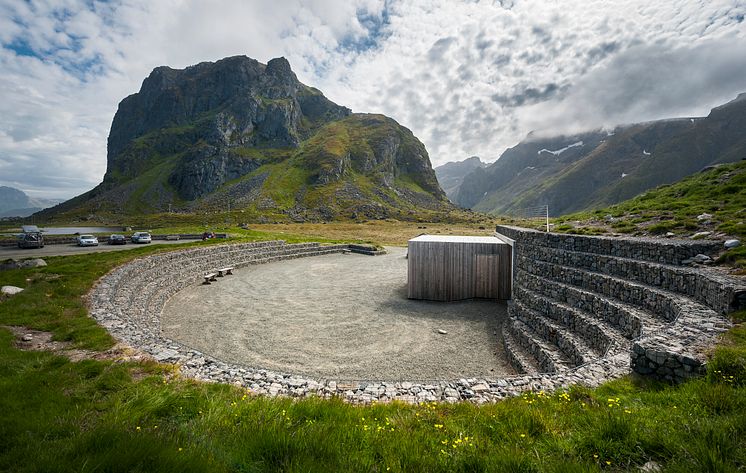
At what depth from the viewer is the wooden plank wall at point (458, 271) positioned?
19972 millimetres

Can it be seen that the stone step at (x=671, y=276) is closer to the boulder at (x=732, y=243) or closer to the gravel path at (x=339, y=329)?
the boulder at (x=732, y=243)

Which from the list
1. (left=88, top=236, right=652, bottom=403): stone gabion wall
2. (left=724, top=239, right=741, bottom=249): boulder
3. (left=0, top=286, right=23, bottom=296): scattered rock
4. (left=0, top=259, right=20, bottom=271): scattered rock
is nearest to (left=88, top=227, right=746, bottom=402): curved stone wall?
(left=88, top=236, right=652, bottom=403): stone gabion wall

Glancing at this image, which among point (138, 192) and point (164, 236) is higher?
point (138, 192)

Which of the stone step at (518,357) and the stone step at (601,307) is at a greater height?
the stone step at (601,307)

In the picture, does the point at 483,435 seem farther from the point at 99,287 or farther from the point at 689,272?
the point at 99,287

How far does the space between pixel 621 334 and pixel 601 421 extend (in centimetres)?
722

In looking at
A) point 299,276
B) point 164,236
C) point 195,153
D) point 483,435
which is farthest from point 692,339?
point 195,153

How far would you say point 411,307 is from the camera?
18.8m

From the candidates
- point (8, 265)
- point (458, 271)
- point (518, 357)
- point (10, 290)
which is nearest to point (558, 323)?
point (518, 357)

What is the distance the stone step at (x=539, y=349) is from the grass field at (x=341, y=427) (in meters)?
3.67

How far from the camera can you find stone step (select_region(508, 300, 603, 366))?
1012cm

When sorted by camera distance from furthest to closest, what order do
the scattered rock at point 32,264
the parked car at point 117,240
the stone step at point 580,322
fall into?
the parked car at point 117,240
the scattered rock at point 32,264
the stone step at point 580,322

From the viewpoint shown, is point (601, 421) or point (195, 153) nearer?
point (601, 421)

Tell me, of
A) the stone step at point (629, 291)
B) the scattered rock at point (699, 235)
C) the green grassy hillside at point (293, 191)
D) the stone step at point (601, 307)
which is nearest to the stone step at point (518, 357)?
the stone step at point (601, 307)
